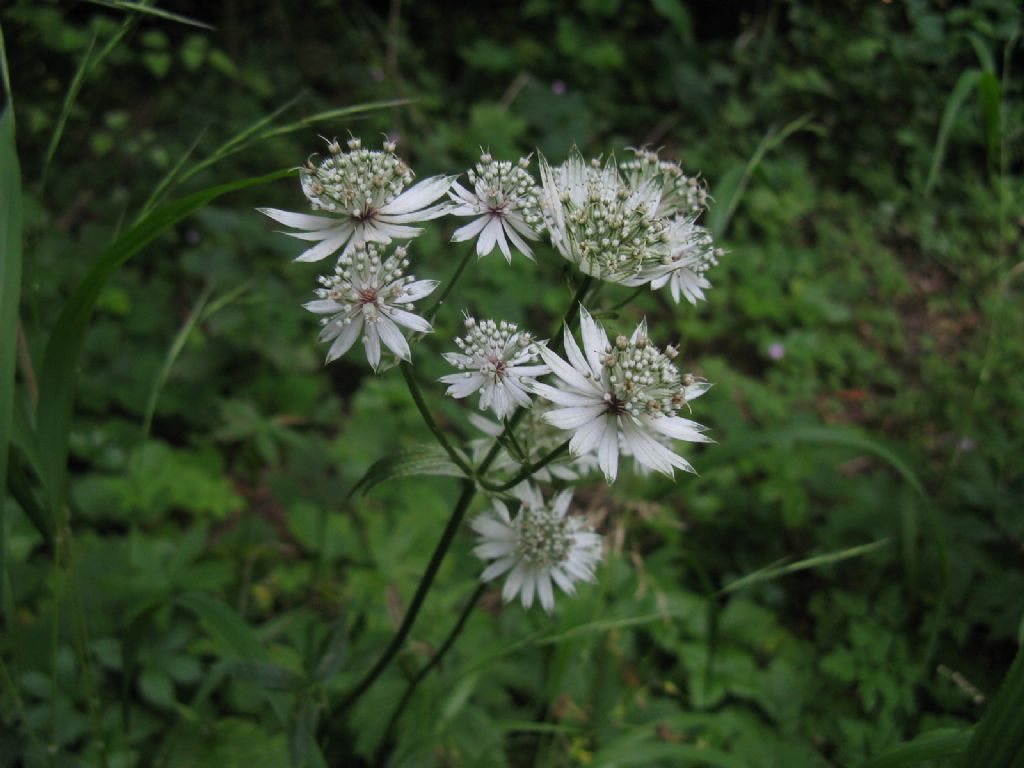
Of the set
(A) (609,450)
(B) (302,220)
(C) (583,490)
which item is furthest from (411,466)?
(C) (583,490)

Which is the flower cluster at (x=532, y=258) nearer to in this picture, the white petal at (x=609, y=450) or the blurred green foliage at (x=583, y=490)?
the white petal at (x=609, y=450)

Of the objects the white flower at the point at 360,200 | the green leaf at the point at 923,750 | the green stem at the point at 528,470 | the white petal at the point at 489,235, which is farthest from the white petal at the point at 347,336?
the green leaf at the point at 923,750

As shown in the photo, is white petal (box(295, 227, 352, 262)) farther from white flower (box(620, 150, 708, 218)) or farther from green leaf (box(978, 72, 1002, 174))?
green leaf (box(978, 72, 1002, 174))

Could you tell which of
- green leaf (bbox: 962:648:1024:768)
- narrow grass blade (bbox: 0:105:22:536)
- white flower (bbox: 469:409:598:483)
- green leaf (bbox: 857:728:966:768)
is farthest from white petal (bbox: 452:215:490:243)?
green leaf (bbox: 857:728:966:768)

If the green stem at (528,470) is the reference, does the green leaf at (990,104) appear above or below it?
above

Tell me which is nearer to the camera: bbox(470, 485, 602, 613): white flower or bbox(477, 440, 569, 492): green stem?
bbox(477, 440, 569, 492): green stem

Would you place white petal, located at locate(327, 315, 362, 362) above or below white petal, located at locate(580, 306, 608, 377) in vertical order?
below
